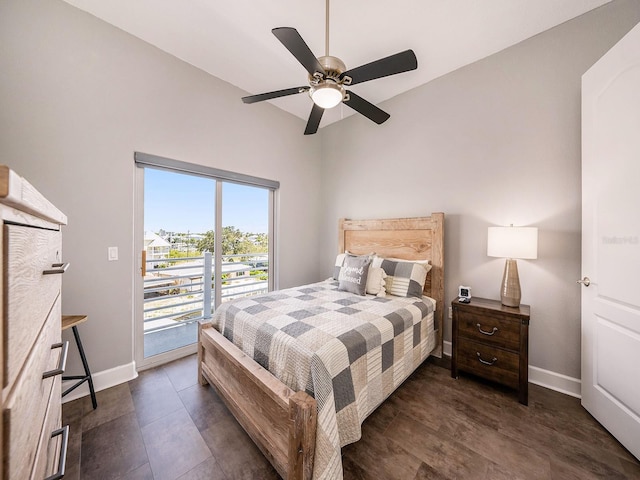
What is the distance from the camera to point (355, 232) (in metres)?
3.50

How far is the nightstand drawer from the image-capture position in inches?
77.0

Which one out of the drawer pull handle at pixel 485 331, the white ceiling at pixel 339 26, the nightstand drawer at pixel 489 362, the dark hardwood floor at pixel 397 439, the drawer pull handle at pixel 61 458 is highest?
the white ceiling at pixel 339 26

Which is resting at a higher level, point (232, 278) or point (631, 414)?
point (232, 278)

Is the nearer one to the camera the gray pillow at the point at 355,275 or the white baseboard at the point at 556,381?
the white baseboard at the point at 556,381

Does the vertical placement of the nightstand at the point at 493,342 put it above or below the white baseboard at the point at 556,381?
above

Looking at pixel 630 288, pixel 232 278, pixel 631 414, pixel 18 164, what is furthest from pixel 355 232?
pixel 18 164

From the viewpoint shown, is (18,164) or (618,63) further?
(18,164)

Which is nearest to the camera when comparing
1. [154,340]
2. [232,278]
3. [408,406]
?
[408,406]

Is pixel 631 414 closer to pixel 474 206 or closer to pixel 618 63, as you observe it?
pixel 474 206

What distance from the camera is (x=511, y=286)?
6.95ft

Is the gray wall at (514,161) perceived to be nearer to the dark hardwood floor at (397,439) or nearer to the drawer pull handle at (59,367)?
the dark hardwood floor at (397,439)

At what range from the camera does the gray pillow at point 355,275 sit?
2.50m

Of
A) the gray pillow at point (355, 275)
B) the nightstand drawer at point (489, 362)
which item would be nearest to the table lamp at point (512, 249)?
the nightstand drawer at point (489, 362)

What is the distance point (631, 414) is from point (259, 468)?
2.26 metres
